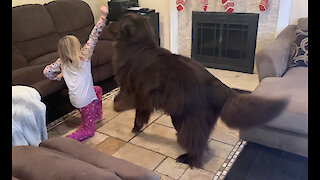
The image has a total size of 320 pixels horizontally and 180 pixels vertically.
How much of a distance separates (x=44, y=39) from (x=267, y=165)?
2.73 meters

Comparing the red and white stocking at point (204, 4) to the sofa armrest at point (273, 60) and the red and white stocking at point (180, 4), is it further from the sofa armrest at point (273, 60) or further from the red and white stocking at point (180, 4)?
the sofa armrest at point (273, 60)

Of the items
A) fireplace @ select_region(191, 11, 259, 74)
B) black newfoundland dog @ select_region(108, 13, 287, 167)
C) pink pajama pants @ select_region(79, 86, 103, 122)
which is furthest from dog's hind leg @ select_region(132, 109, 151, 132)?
fireplace @ select_region(191, 11, 259, 74)

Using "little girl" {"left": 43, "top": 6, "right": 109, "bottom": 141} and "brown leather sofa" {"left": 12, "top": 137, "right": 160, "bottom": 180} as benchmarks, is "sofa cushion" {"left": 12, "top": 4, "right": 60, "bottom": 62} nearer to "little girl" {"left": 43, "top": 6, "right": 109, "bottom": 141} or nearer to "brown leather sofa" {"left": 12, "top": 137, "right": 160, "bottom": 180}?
"little girl" {"left": 43, "top": 6, "right": 109, "bottom": 141}

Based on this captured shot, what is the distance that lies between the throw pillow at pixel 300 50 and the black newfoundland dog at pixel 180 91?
1191 mm

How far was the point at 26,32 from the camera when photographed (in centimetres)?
297

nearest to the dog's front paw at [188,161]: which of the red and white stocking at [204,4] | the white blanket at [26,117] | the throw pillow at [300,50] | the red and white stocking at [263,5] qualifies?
the white blanket at [26,117]

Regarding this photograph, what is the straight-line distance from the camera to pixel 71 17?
3.53 m

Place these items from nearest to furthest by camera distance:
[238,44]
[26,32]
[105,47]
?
[26,32]
[105,47]
[238,44]

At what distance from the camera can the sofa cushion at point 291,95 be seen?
1.78 meters

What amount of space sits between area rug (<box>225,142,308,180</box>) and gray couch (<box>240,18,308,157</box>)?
5 centimetres
